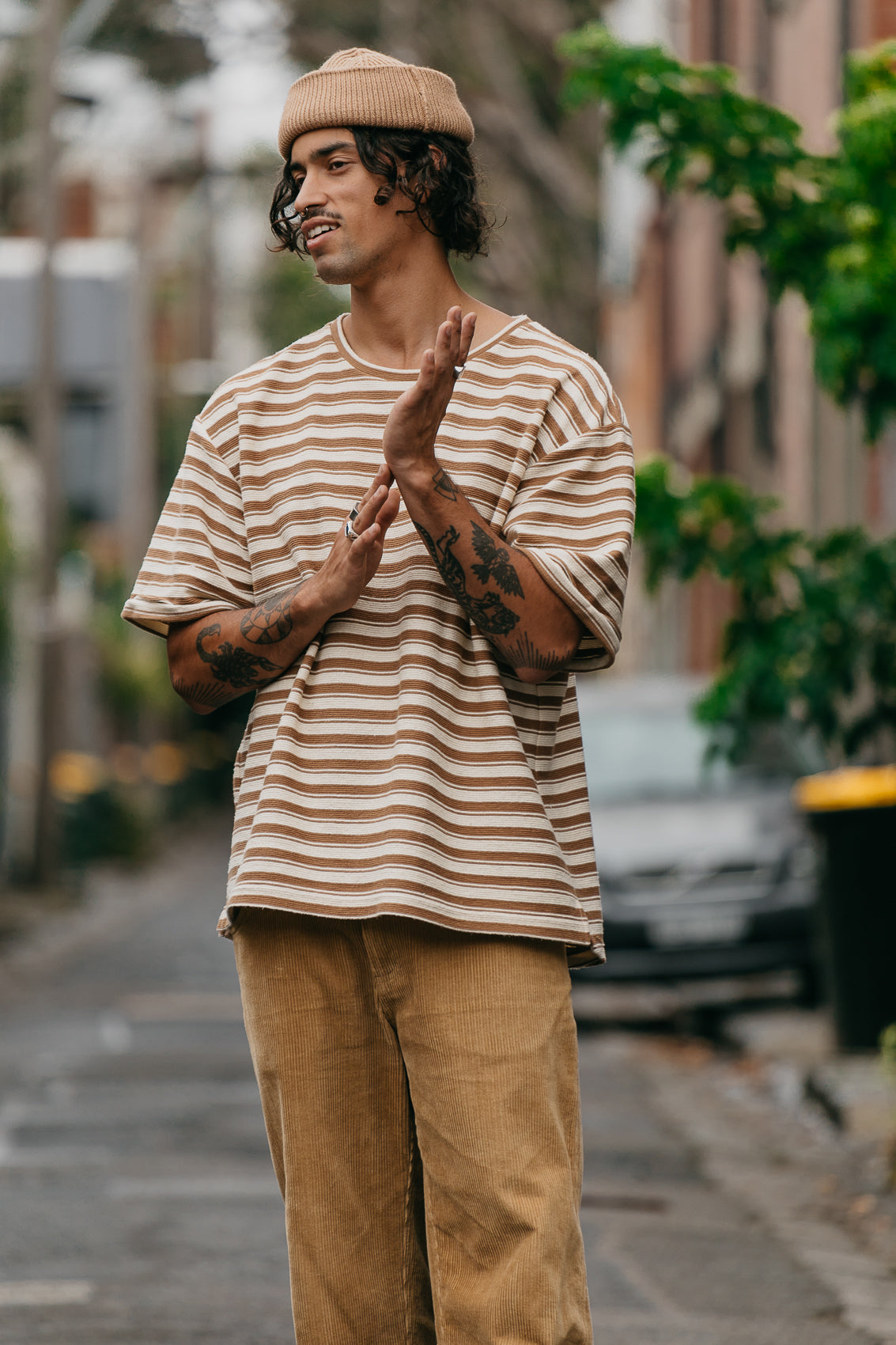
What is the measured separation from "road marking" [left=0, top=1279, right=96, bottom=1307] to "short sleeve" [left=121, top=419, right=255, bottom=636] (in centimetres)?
279

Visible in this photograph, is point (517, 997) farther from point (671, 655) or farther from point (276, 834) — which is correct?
point (671, 655)

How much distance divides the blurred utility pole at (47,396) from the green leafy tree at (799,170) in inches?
524

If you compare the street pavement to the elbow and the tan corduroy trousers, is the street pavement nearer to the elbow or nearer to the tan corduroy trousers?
the tan corduroy trousers

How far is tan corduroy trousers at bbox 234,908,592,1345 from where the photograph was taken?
2.66 meters

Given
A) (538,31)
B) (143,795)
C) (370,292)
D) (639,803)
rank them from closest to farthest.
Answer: (370,292) → (639,803) → (538,31) → (143,795)

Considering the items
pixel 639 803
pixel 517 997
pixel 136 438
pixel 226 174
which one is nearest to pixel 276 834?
pixel 517 997

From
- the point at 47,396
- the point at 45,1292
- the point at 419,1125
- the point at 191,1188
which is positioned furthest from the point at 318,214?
the point at 47,396

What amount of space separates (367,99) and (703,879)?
865cm

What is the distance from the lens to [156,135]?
91.6ft

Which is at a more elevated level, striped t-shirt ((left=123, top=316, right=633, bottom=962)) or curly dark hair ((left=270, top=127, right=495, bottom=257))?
curly dark hair ((left=270, top=127, right=495, bottom=257))

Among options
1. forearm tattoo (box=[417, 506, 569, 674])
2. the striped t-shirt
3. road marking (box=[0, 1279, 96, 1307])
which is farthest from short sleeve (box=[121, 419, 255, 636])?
road marking (box=[0, 1279, 96, 1307])

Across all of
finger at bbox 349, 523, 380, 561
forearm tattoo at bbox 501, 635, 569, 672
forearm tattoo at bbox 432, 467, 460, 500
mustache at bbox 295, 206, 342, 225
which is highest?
mustache at bbox 295, 206, 342, 225

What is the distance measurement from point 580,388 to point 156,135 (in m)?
26.1

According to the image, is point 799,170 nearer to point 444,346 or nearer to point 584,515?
point 584,515
